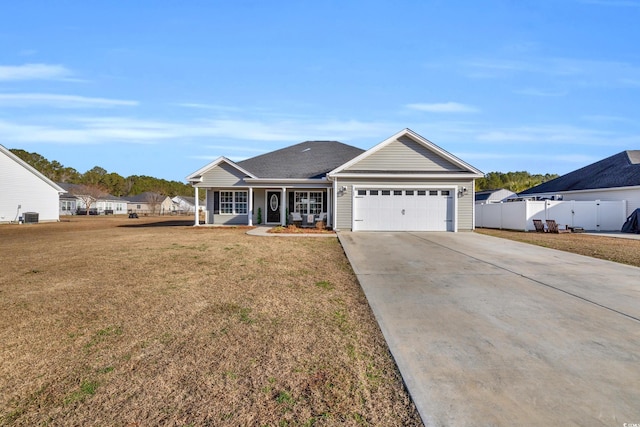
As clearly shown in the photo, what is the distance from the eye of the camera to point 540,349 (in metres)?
3.91

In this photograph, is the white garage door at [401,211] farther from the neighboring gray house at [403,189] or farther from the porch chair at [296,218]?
the porch chair at [296,218]

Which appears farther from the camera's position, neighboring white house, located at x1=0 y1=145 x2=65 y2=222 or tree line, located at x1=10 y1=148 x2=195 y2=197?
tree line, located at x1=10 y1=148 x2=195 y2=197

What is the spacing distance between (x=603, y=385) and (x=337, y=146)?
25.0 meters

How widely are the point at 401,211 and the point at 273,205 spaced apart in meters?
8.30

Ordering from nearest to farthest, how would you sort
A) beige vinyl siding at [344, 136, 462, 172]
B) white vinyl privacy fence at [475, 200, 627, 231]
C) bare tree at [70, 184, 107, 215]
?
beige vinyl siding at [344, 136, 462, 172] < white vinyl privacy fence at [475, 200, 627, 231] < bare tree at [70, 184, 107, 215]

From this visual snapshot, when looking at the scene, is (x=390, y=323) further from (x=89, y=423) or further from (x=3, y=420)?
(x=3, y=420)

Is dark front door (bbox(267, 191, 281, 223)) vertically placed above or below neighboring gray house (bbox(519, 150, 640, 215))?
below

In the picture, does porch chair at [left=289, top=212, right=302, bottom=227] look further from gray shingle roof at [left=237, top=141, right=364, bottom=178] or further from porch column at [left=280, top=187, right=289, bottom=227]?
gray shingle roof at [left=237, top=141, right=364, bottom=178]

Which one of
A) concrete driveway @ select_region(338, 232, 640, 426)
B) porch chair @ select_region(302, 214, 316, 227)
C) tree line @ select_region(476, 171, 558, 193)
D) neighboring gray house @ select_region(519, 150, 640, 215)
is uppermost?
tree line @ select_region(476, 171, 558, 193)

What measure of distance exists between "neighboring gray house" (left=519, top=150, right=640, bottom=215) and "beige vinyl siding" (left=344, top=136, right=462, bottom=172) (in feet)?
36.6

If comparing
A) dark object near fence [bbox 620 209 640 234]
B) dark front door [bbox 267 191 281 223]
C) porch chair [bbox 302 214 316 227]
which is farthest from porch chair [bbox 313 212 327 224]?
dark object near fence [bbox 620 209 640 234]

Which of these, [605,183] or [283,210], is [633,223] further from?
[283,210]

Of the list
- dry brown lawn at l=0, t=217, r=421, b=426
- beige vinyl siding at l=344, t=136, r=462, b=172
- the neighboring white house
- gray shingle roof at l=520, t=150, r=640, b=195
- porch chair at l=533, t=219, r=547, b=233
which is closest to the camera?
dry brown lawn at l=0, t=217, r=421, b=426

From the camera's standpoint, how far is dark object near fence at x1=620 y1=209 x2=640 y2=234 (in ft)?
64.0
